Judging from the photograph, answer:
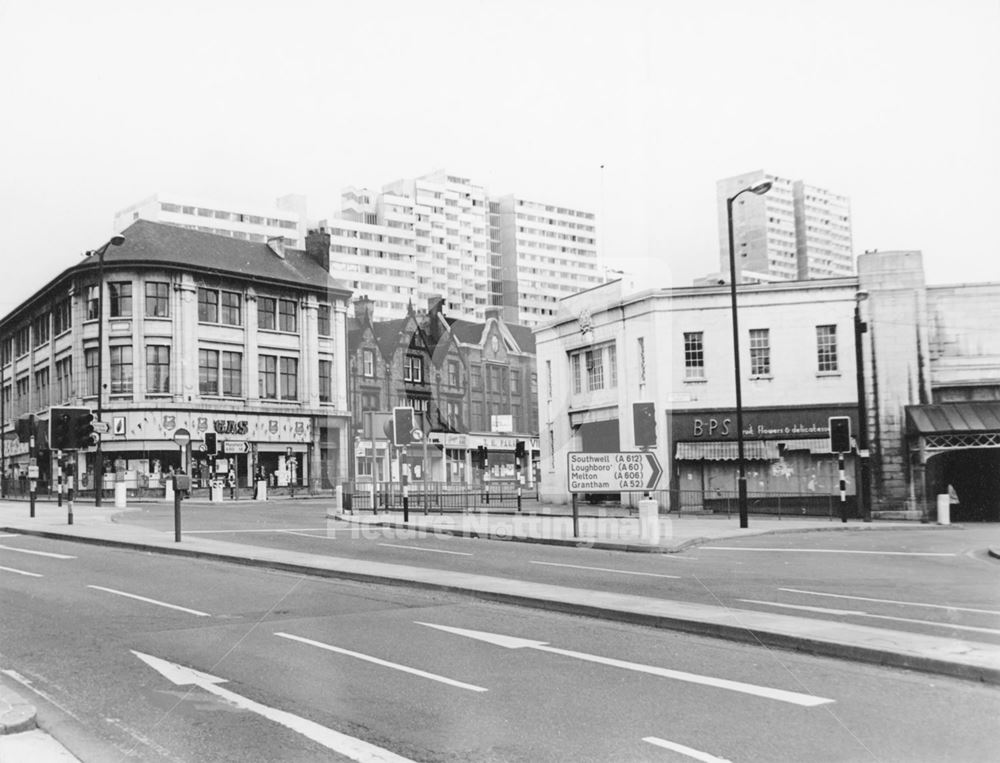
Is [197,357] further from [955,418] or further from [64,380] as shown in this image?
[955,418]

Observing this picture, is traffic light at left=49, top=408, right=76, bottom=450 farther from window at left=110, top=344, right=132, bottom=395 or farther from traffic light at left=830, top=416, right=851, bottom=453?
A: window at left=110, top=344, right=132, bottom=395

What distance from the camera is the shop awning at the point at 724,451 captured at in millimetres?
38844

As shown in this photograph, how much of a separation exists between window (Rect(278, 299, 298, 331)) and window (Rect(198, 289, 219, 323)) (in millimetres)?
4428

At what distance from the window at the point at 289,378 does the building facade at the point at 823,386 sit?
32.3 meters

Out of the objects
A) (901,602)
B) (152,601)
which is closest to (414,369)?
(152,601)

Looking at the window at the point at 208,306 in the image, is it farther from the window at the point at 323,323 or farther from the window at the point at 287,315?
the window at the point at 323,323

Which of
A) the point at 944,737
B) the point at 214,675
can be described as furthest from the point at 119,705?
the point at 944,737

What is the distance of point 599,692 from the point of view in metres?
7.70

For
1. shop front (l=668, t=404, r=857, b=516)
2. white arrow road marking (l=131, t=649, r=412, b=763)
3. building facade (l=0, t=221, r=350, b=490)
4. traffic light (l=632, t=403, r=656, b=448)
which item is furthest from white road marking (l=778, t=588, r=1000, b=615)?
building facade (l=0, t=221, r=350, b=490)

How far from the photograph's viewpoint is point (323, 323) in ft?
226

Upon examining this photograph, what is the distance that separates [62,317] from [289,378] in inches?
617

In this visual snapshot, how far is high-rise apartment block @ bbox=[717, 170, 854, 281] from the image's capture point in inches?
2857

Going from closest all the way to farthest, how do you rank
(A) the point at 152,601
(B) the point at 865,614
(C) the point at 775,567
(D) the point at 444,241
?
(B) the point at 865,614, (A) the point at 152,601, (C) the point at 775,567, (D) the point at 444,241

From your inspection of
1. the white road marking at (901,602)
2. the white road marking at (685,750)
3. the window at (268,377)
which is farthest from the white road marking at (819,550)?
the window at (268,377)
